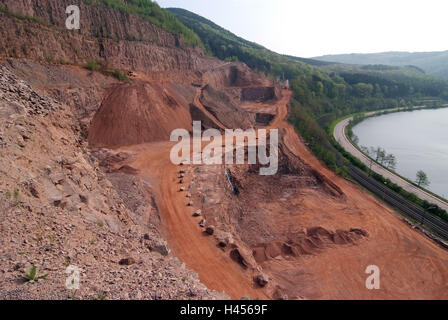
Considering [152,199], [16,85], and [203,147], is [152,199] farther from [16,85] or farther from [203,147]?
[203,147]

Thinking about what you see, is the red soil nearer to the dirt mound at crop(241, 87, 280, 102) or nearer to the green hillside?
the green hillside

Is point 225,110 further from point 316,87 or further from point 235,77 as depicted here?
point 316,87

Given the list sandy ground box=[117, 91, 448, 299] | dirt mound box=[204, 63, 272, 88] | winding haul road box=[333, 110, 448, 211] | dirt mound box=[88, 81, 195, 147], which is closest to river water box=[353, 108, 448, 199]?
winding haul road box=[333, 110, 448, 211]

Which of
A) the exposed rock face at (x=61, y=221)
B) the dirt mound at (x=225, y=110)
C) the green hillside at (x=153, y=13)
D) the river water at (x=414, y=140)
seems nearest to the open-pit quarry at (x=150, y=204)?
the exposed rock face at (x=61, y=221)

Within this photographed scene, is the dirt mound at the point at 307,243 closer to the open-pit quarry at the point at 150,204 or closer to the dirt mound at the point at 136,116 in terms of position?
the open-pit quarry at the point at 150,204

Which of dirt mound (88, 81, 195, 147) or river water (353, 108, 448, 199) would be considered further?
river water (353, 108, 448, 199)

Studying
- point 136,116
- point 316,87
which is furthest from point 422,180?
point 316,87
